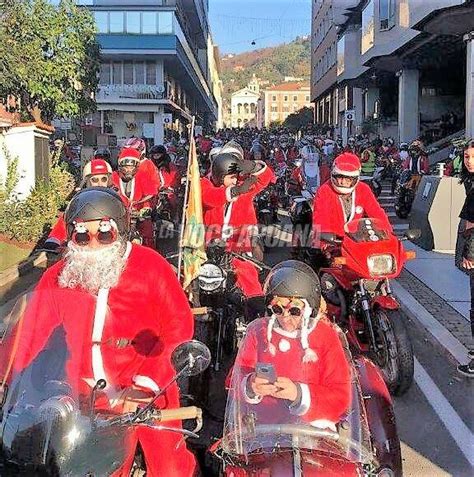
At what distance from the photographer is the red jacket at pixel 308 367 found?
2.93 meters

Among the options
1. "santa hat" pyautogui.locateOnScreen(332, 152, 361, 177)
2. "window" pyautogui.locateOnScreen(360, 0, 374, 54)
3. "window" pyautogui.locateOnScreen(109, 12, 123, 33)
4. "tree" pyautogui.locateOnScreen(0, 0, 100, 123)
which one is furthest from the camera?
"window" pyautogui.locateOnScreen(109, 12, 123, 33)

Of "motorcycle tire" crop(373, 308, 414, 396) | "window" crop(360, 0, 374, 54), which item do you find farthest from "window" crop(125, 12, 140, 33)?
"motorcycle tire" crop(373, 308, 414, 396)

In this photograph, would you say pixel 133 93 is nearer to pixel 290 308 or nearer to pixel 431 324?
pixel 431 324

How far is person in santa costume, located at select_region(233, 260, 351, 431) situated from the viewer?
115 inches

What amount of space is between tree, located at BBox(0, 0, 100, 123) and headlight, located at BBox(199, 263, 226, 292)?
12.4m

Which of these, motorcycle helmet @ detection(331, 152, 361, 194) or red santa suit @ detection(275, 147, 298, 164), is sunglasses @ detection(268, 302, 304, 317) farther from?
red santa suit @ detection(275, 147, 298, 164)

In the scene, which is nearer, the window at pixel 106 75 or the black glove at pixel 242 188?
the black glove at pixel 242 188

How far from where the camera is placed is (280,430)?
9.29ft

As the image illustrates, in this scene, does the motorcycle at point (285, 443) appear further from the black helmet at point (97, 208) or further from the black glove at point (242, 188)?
the black glove at point (242, 188)

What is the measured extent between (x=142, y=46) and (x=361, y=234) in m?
52.6

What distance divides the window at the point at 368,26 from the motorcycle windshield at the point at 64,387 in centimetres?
3651

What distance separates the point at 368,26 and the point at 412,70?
7134mm

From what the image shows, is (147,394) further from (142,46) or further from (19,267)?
(142,46)

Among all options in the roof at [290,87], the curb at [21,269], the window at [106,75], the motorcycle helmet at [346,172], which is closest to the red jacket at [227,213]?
the motorcycle helmet at [346,172]
